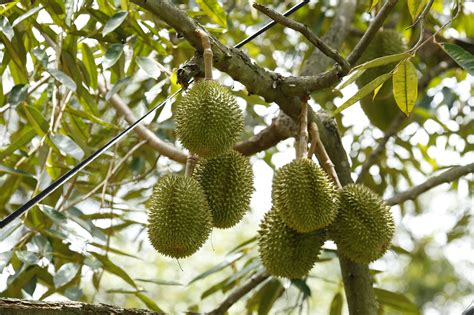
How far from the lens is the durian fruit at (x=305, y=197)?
1518mm

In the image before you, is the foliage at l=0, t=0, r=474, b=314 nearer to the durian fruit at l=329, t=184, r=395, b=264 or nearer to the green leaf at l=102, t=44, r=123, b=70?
the green leaf at l=102, t=44, r=123, b=70

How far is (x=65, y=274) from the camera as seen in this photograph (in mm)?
1791

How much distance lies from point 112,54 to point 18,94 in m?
0.24

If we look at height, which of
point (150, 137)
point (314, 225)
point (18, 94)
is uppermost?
point (150, 137)

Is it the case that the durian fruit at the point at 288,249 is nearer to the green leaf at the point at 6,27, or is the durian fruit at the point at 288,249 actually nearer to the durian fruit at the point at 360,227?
the durian fruit at the point at 360,227

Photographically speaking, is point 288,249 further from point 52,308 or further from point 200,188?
point 52,308

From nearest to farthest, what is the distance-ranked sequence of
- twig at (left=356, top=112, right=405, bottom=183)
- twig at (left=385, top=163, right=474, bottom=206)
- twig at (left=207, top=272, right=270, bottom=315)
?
twig at (left=207, top=272, right=270, bottom=315) < twig at (left=385, top=163, right=474, bottom=206) < twig at (left=356, top=112, right=405, bottom=183)

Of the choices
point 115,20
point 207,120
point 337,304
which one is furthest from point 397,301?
point 115,20

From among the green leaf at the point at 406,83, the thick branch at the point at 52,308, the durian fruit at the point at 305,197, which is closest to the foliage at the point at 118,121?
the green leaf at the point at 406,83

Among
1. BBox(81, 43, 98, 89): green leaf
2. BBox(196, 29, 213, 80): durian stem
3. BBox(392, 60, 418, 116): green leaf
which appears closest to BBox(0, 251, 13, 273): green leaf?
BBox(81, 43, 98, 89): green leaf

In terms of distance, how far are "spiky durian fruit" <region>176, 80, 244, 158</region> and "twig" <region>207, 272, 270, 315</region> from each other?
0.69 metres

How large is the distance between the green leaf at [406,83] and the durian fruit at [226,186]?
1.24 ft

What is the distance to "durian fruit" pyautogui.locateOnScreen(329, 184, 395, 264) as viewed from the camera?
5.24 feet

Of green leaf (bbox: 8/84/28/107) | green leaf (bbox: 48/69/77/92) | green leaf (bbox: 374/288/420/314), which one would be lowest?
green leaf (bbox: 374/288/420/314)
